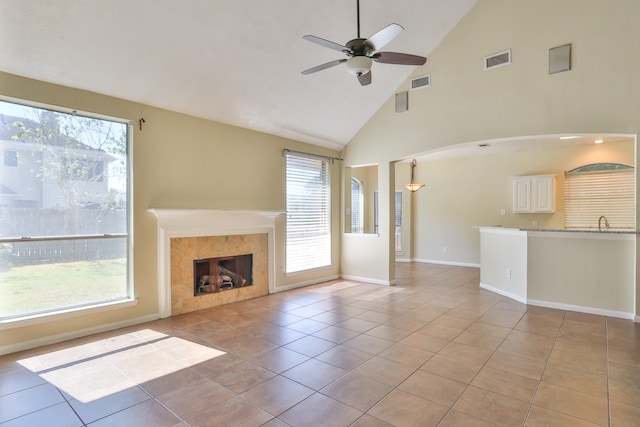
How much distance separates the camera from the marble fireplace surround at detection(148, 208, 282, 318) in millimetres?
4316

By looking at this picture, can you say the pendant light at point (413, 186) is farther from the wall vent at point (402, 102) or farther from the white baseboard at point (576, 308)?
the white baseboard at point (576, 308)

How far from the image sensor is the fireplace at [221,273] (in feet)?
15.8

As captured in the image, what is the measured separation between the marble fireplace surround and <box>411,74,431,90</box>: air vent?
→ 322cm

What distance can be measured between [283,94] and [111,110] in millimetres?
2220

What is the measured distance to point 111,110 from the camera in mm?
3922

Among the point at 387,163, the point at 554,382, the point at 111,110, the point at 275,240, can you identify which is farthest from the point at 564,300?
the point at 111,110

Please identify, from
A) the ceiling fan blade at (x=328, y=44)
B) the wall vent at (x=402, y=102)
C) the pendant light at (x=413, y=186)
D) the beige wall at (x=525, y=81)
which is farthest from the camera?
the pendant light at (x=413, y=186)

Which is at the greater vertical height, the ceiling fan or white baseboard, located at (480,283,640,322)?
the ceiling fan

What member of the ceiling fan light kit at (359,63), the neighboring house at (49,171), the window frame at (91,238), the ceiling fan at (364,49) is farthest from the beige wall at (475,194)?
the neighboring house at (49,171)

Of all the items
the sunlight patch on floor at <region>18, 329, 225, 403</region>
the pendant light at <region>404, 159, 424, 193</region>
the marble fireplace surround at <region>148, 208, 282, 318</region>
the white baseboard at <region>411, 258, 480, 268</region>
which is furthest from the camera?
the white baseboard at <region>411, 258, 480, 268</region>

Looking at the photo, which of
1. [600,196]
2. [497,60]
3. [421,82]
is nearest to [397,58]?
[497,60]

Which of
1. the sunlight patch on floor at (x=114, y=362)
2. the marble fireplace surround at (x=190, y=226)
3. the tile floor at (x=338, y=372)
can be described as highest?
the marble fireplace surround at (x=190, y=226)

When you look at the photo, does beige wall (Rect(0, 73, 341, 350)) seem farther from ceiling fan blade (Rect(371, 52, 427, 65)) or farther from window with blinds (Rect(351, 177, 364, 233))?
window with blinds (Rect(351, 177, 364, 233))

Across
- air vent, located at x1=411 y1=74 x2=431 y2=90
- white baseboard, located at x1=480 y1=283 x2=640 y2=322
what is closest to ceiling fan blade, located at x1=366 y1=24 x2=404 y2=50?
air vent, located at x1=411 y1=74 x2=431 y2=90
